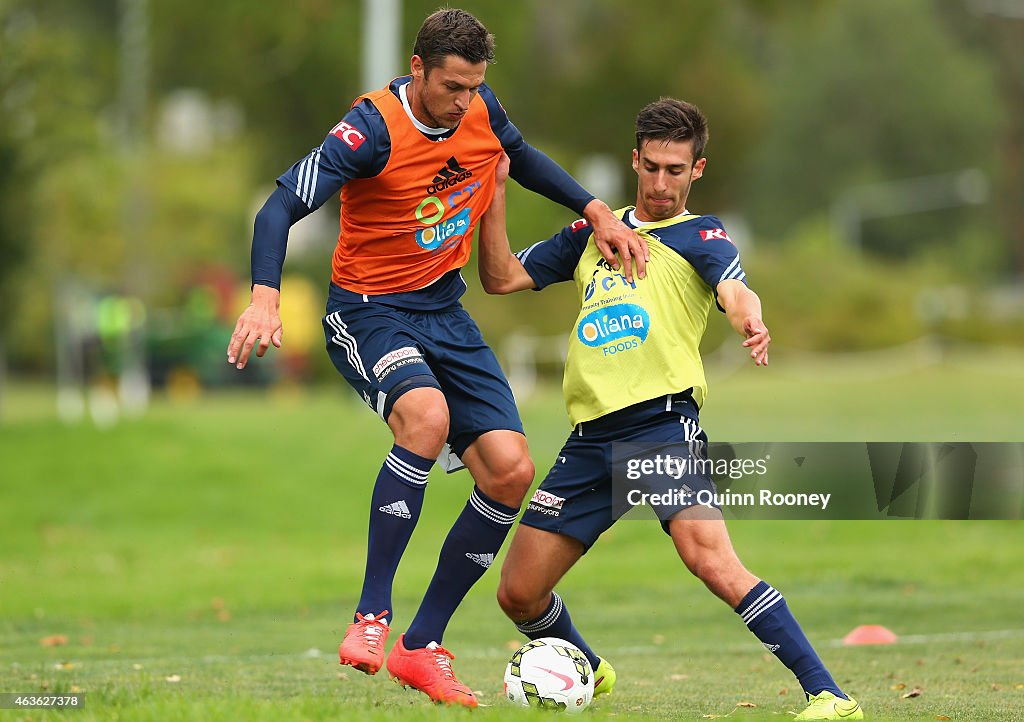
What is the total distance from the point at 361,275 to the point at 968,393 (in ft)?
83.7

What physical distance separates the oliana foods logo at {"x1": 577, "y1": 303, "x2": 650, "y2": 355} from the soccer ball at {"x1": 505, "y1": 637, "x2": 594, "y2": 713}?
135cm

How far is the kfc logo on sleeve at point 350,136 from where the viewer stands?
21.6ft

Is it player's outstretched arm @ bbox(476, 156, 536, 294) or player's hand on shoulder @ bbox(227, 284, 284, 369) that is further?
player's outstretched arm @ bbox(476, 156, 536, 294)

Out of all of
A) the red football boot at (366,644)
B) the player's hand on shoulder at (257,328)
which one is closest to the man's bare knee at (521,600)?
the red football boot at (366,644)

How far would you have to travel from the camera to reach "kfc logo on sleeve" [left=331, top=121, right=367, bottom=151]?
21.6 feet

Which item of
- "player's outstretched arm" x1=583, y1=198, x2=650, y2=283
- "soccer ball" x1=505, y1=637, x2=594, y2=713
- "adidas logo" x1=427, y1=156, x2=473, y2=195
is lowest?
"soccer ball" x1=505, y1=637, x2=594, y2=713

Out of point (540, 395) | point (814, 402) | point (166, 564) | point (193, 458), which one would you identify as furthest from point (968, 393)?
point (166, 564)

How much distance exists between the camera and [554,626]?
7098 millimetres

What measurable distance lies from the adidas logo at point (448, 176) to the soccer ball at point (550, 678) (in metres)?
2.07

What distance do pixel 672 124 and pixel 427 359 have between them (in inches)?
58.8

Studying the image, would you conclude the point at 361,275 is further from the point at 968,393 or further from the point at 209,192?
the point at 209,192

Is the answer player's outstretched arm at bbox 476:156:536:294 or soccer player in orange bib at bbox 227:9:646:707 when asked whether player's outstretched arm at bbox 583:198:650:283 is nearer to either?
soccer player in orange bib at bbox 227:9:646:707

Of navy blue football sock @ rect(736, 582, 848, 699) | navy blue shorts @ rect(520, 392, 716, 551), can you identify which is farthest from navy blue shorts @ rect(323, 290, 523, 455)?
navy blue football sock @ rect(736, 582, 848, 699)

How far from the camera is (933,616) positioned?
10.7m
